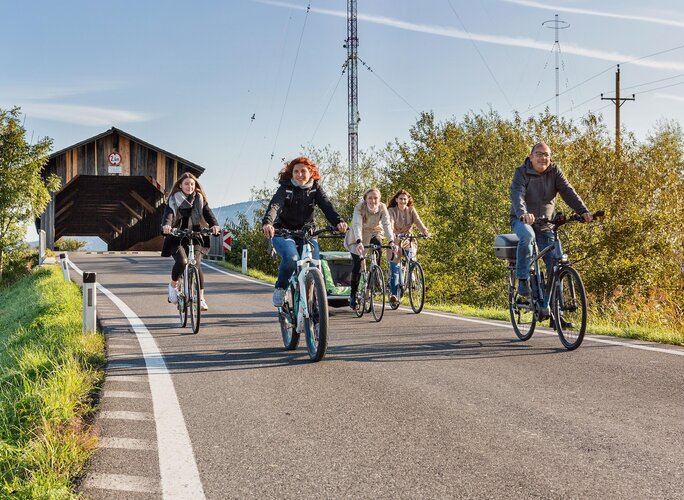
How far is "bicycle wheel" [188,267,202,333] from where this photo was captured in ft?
28.1

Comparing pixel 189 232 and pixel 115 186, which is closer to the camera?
pixel 189 232

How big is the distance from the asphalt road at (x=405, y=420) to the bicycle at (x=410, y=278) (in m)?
2.89

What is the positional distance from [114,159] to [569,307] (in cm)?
3570

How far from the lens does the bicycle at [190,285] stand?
8.66 m

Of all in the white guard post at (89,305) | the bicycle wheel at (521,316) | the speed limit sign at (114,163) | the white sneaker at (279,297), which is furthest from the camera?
the speed limit sign at (114,163)

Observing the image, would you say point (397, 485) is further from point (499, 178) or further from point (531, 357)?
point (499, 178)

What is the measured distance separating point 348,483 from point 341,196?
3238cm

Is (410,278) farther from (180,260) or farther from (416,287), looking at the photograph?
(180,260)

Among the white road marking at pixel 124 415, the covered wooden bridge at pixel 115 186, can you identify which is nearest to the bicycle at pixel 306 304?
the white road marking at pixel 124 415

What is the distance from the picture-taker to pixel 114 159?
3894cm

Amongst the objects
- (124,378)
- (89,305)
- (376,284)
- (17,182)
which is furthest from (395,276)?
(17,182)

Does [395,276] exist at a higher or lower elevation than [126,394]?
higher

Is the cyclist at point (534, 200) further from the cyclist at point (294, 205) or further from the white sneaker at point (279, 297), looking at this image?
the white sneaker at point (279, 297)

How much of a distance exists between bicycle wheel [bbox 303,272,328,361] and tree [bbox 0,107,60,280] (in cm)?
2324
